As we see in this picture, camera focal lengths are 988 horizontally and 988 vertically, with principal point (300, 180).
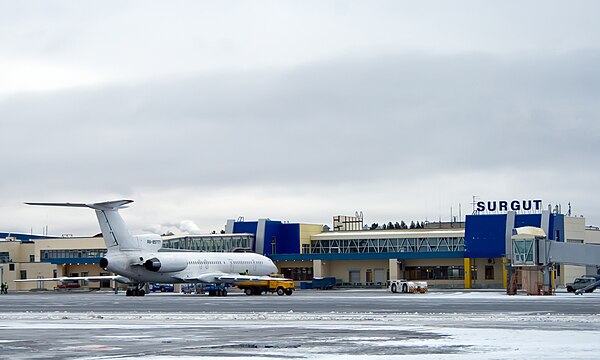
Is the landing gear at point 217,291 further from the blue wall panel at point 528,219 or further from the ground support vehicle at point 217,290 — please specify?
the blue wall panel at point 528,219

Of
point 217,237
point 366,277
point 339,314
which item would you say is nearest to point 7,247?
point 217,237

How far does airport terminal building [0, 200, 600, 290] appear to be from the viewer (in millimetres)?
136000

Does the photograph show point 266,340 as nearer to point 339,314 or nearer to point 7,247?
point 339,314

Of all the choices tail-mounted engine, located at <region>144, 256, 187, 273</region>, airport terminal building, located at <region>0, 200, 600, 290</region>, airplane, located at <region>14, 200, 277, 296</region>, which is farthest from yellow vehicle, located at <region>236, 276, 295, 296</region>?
airport terminal building, located at <region>0, 200, 600, 290</region>

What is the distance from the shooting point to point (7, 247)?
167 meters

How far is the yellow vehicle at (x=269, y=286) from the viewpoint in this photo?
102 meters

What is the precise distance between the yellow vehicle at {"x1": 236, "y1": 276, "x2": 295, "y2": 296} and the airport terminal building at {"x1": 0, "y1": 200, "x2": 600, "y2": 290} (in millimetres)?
39749

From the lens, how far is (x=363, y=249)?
152750 mm

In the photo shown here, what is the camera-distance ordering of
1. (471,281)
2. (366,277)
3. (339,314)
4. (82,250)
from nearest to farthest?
(339,314) < (471,281) < (366,277) < (82,250)

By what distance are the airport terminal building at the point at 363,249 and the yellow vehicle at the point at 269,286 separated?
3975 centimetres

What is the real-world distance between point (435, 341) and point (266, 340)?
531cm

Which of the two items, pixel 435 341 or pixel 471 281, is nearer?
pixel 435 341

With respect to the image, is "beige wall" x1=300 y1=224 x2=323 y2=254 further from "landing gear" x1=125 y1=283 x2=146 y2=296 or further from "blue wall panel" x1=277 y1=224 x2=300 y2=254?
"landing gear" x1=125 y1=283 x2=146 y2=296

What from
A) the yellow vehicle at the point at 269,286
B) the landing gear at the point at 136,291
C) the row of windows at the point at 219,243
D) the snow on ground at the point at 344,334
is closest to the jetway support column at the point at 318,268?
the row of windows at the point at 219,243
